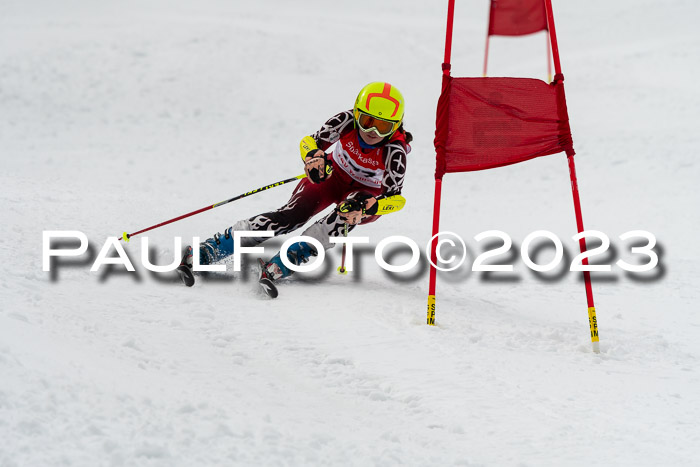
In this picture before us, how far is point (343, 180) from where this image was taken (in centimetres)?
614

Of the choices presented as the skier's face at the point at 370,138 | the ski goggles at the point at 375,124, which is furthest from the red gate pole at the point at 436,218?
the skier's face at the point at 370,138

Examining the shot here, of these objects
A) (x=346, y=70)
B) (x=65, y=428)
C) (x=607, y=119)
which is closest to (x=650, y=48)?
(x=607, y=119)

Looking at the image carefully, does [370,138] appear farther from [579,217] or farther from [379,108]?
[579,217]

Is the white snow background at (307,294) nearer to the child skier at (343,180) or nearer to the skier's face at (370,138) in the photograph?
the child skier at (343,180)

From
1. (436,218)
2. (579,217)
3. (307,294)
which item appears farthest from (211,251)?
(579,217)

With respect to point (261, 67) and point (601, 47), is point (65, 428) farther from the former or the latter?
point (601, 47)

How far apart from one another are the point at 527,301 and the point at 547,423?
3.08 m

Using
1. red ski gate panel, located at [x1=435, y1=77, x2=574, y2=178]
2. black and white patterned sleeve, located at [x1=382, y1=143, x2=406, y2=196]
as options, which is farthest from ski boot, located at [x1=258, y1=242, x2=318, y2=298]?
red ski gate panel, located at [x1=435, y1=77, x2=574, y2=178]

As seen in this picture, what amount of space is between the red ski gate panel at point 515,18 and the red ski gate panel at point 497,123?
9.25 m

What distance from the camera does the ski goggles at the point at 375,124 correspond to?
18.5ft

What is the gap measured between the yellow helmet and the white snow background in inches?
54.9

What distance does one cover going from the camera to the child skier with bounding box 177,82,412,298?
559cm

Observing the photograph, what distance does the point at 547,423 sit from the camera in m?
3.65

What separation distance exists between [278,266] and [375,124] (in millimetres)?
1416
